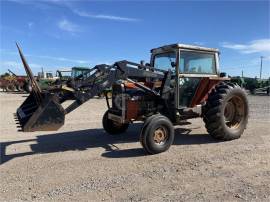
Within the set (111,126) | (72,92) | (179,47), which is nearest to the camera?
(72,92)

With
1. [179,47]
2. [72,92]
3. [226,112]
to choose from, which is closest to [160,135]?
[72,92]

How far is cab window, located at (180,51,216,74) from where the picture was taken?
813 centimetres

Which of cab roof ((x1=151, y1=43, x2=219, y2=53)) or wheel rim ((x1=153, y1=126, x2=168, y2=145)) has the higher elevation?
cab roof ((x1=151, y1=43, x2=219, y2=53))

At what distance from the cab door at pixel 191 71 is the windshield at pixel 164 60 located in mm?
276

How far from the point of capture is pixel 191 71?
830 centimetres

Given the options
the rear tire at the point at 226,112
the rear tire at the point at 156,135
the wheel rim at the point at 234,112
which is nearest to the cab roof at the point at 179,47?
the rear tire at the point at 226,112

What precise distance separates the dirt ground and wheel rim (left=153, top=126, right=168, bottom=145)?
0.30m

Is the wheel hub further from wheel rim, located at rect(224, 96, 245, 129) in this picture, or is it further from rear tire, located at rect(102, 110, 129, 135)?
wheel rim, located at rect(224, 96, 245, 129)

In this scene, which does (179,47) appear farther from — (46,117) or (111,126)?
(46,117)

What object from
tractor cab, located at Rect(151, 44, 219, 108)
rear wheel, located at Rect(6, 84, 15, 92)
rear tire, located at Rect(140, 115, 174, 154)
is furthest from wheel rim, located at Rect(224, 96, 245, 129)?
rear wheel, located at Rect(6, 84, 15, 92)

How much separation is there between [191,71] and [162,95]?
0.97 m

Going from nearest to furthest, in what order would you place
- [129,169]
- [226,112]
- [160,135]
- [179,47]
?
[129,169] → [160,135] → [179,47] → [226,112]

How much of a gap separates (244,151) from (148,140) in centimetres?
203

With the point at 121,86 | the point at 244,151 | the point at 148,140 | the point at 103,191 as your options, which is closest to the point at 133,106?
the point at 121,86
